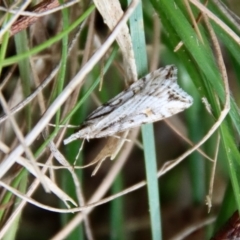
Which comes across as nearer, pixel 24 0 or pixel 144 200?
pixel 24 0

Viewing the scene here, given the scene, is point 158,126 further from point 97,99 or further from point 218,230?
point 218,230

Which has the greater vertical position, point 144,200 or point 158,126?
point 158,126

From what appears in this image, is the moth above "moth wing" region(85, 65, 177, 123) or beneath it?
beneath

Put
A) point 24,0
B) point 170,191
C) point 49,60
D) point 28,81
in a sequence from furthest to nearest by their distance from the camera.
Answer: point 170,191 < point 49,60 < point 28,81 < point 24,0

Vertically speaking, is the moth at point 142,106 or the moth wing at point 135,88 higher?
the moth wing at point 135,88

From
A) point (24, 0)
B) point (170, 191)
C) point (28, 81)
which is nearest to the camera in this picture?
point (24, 0)

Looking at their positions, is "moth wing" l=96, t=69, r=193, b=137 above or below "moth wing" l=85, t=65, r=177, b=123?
below

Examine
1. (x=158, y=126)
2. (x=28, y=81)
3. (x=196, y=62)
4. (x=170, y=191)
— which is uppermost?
(x=28, y=81)

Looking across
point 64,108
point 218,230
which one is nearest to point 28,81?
point 64,108
